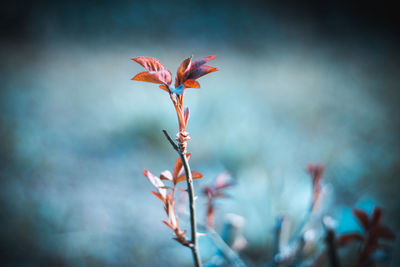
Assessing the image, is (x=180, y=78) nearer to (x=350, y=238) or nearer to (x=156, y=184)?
(x=156, y=184)

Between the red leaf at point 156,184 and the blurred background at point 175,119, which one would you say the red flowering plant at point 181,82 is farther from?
the blurred background at point 175,119

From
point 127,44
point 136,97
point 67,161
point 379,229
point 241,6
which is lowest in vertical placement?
point 379,229

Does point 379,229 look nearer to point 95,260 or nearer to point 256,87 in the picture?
point 95,260

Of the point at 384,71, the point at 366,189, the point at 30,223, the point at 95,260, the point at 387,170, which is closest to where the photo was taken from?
the point at 95,260

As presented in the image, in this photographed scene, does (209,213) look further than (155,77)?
Yes

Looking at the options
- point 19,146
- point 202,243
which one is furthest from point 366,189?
point 19,146

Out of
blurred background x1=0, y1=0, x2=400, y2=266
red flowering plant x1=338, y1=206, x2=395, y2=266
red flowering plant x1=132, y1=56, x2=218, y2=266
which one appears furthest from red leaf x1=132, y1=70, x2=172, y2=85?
blurred background x1=0, y1=0, x2=400, y2=266

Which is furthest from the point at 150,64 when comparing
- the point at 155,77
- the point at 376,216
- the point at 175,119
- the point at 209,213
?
the point at 175,119

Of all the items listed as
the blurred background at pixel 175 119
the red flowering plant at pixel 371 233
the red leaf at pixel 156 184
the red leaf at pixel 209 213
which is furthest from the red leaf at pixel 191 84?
the blurred background at pixel 175 119

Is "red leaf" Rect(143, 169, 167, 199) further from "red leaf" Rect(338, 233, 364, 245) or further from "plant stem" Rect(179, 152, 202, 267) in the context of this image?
"red leaf" Rect(338, 233, 364, 245)
